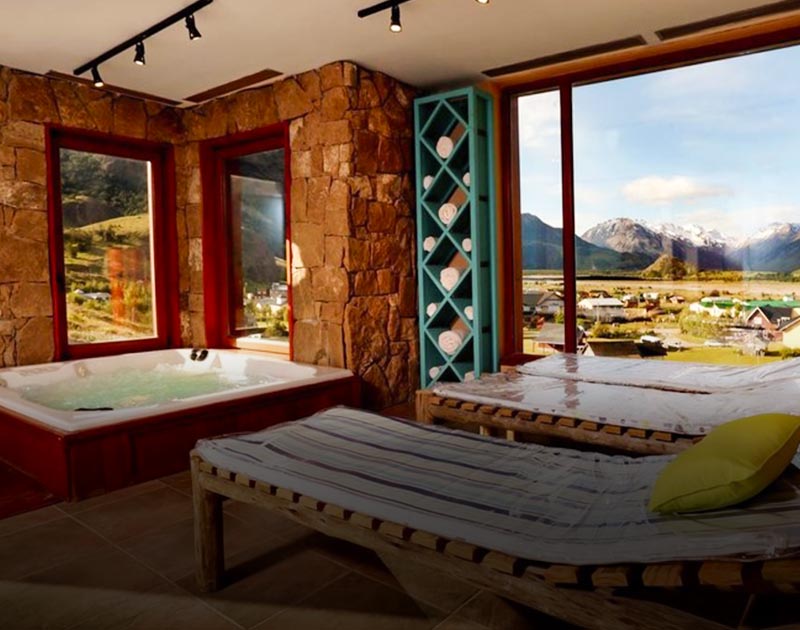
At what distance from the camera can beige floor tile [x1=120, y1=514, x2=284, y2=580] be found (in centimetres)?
199

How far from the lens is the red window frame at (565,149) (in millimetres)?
3514

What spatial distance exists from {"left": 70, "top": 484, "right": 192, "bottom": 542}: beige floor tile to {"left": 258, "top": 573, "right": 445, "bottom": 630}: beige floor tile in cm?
85

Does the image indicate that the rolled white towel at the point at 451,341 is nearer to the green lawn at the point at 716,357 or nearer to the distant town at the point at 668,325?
the distant town at the point at 668,325

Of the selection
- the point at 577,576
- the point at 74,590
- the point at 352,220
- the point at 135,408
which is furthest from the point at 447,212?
the point at 577,576

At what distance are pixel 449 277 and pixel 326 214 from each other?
0.95 meters

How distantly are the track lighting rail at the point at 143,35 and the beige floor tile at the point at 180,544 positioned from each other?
244 centimetres

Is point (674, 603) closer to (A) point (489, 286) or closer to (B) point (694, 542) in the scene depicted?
(B) point (694, 542)

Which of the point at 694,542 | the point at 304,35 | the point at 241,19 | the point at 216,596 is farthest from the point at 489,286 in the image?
the point at 694,542

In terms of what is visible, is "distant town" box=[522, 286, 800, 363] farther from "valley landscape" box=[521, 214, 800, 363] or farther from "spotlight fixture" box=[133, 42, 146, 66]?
"spotlight fixture" box=[133, 42, 146, 66]

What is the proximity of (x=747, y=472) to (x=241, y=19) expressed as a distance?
312cm

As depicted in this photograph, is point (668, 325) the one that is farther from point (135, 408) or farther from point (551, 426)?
point (135, 408)

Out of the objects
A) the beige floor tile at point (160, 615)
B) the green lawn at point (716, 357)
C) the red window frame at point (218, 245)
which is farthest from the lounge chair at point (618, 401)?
the red window frame at point (218, 245)

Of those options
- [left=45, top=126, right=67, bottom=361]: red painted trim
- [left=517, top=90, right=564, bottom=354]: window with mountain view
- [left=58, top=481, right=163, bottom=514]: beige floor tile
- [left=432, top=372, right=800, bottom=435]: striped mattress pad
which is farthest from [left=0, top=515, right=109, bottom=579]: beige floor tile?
[left=517, top=90, right=564, bottom=354]: window with mountain view

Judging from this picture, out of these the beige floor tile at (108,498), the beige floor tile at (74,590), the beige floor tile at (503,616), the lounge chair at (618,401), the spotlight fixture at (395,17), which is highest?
the spotlight fixture at (395,17)
